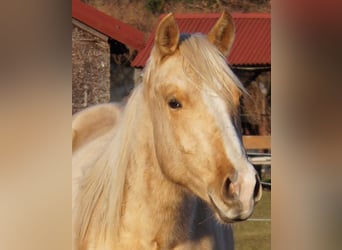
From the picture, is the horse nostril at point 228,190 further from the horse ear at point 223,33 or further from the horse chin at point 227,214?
the horse ear at point 223,33

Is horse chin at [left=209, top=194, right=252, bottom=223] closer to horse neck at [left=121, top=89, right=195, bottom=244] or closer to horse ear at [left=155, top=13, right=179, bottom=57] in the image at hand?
horse neck at [left=121, top=89, right=195, bottom=244]

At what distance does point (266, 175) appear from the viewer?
220 cm

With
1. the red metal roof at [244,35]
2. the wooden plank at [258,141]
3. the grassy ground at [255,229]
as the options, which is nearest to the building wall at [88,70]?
the red metal roof at [244,35]

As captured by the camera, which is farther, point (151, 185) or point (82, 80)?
point (82, 80)

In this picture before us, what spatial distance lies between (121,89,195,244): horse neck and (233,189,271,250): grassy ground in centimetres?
37

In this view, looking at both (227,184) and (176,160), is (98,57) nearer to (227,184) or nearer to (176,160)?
(176,160)

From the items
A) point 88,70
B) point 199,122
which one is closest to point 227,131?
point 199,122

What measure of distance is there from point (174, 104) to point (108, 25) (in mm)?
603

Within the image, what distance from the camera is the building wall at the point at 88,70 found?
216cm

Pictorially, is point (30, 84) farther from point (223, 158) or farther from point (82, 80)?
point (223, 158)

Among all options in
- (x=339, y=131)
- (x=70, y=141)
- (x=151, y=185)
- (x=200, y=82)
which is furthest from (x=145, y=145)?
(x=339, y=131)

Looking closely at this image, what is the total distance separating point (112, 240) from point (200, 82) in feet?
1.74

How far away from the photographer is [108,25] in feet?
7.29

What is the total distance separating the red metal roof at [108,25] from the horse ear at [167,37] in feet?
1.35
